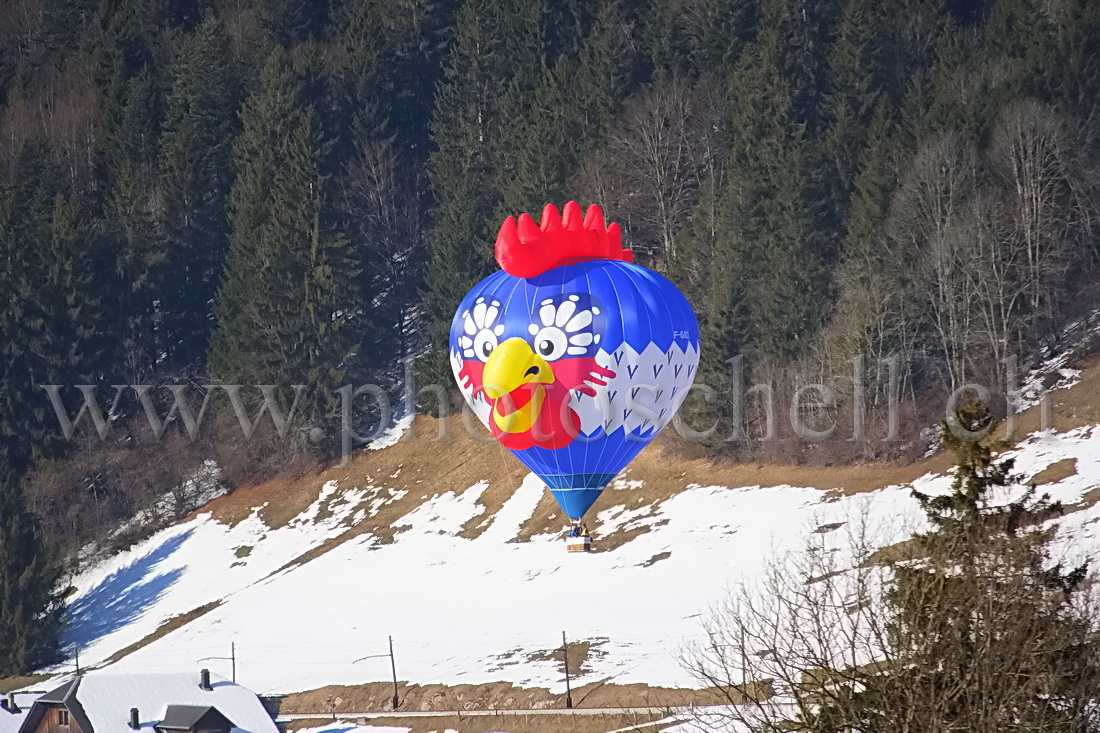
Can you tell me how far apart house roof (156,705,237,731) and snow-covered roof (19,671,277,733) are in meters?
0.09

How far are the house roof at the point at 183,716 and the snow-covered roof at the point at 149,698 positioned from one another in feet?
0.30

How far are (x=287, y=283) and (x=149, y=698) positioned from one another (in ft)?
71.7

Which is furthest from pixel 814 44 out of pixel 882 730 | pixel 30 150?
pixel 882 730

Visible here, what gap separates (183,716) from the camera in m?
35.8

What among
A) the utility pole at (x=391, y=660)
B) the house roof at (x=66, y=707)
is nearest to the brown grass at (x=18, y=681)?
the house roof at (x=66, y=707)

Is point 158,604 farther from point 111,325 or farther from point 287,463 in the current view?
point 111,325

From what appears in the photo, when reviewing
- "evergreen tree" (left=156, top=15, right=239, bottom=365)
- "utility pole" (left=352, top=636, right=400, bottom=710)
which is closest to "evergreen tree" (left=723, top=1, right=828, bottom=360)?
"utility pole" (left=352, top=636, right=400, bottom=710)

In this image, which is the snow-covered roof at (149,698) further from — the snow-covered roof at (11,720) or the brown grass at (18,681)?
the brown grass at (18,681)

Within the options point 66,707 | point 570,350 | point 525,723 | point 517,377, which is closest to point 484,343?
point 517,377

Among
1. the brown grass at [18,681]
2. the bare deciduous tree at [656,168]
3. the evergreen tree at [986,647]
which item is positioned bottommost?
the brown grass at [18,681]

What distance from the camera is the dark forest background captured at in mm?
43625

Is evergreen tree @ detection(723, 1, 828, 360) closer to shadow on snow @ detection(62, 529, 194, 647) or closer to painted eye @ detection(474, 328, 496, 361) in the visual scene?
painted eye @ detection(474, 328, 496, 361)

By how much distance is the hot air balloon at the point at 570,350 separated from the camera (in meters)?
26.8

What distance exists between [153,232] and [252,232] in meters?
6.98
